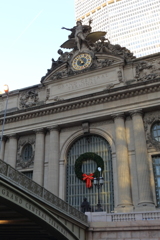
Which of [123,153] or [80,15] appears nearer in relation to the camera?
[123,153]

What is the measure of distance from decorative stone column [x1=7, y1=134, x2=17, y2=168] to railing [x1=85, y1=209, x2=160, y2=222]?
1337 cm

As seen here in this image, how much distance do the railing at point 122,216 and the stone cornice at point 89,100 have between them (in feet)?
38.3

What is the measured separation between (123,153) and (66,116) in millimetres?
7189

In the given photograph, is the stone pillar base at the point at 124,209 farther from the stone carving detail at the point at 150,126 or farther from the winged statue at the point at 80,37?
the winged statue at the point at 80,37

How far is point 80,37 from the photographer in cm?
3203

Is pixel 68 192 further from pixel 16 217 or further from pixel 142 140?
pixel 16 217

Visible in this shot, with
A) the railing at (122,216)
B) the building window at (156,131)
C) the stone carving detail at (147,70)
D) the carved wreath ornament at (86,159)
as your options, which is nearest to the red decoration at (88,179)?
the carved wreath ornament at (86,159)

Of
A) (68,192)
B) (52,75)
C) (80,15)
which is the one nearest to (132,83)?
(52,75)

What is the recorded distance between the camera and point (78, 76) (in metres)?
30.3

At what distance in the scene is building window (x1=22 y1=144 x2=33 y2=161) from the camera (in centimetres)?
2999

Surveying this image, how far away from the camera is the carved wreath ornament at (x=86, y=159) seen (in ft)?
83.7

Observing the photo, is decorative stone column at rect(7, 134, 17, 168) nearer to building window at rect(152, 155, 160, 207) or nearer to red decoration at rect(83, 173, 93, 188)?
red decoration at rect(83, 173, 93, 188)

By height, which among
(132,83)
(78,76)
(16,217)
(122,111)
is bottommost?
(16,217)

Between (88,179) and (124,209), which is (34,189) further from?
(88,179)
